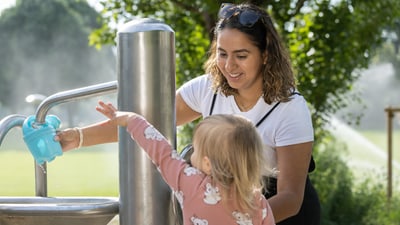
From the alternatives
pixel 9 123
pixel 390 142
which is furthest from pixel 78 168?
pixel 9 123

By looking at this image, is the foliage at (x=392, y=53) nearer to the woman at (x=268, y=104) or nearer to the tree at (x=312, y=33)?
the tree at (x=312, y=33)

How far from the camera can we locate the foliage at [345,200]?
5.59m

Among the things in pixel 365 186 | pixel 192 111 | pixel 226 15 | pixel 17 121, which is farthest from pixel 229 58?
pixel 365 186

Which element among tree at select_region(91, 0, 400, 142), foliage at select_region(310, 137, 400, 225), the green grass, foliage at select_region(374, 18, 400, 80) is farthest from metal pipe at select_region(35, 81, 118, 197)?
foliage at select_region(374, 18, 400, 80)

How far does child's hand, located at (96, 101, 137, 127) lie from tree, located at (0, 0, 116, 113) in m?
13.4

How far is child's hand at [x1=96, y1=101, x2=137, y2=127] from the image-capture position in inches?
70.5

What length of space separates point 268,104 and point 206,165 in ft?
1.07

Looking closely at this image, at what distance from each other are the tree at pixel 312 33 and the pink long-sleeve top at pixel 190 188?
2.98m

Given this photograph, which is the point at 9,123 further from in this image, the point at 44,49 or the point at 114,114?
the point at 44,49

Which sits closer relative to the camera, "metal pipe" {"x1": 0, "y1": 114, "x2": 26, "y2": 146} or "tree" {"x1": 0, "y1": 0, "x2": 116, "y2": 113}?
"metal pipe" {"x1": 0, "y1": 114, "x2": 26, "y2": 146}

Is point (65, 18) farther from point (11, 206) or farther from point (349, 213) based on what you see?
point (11, 206)

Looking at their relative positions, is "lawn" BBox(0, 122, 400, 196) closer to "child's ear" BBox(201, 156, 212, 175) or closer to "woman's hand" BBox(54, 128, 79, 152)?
"woman's hand" BBox(54, 128, 79, 152)

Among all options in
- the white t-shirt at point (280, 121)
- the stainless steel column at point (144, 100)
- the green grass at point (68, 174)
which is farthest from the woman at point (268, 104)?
the green grass at point (68, 174)

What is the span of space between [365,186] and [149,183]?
463 cm
